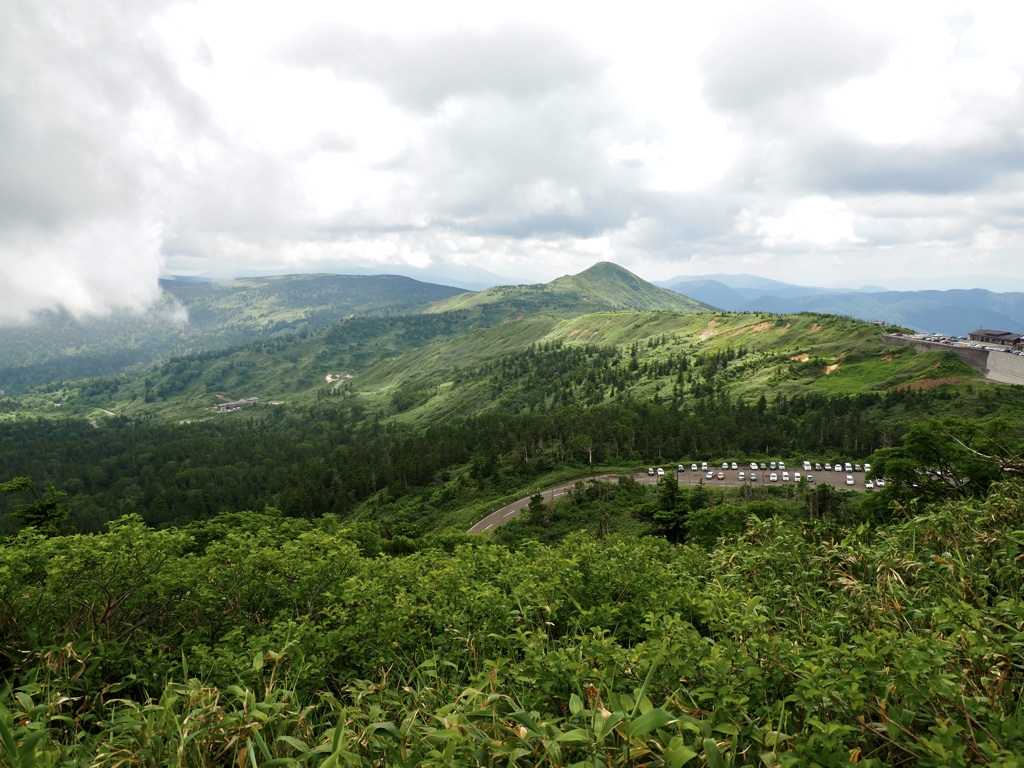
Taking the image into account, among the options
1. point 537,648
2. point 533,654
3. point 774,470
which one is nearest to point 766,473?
point 774,470

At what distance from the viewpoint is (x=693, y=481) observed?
3620 inches

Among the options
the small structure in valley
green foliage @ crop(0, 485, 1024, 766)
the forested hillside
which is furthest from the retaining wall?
green foliage @ crop(0, 485, 1024, 766)

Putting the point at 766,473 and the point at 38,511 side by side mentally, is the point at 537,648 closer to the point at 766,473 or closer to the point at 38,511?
the point at 38,511

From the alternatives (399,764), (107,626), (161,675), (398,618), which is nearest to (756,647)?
(399,764)

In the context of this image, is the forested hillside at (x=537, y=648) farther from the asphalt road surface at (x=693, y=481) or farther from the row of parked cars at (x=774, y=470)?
the row of parked cars at (x=774, y=470)

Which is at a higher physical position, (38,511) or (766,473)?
(38,511)

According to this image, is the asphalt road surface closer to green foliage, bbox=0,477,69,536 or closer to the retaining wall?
green foliage, bbox=0,477,69,536

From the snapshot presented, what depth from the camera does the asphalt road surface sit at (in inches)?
3194

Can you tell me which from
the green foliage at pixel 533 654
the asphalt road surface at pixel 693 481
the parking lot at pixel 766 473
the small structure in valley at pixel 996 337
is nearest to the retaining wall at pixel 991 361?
the small structure in valley at pixel 996 337

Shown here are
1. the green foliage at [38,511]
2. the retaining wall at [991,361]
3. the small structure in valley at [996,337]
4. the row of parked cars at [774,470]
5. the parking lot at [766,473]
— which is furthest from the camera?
the small structure in valley at [996,337]

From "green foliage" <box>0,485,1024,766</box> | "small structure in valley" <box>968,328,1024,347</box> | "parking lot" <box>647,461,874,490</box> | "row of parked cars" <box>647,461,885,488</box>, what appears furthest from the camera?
"small structure in valley" <box>968,328,1024,347</box>

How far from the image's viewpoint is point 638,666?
250 inches

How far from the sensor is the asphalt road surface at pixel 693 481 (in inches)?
3194

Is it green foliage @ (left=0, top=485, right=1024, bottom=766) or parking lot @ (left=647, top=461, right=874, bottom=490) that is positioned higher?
green foliage @ (left=0, top=485, right=1024, bottom=766)
